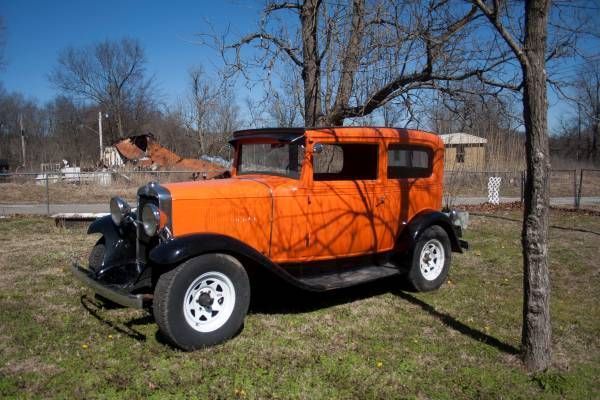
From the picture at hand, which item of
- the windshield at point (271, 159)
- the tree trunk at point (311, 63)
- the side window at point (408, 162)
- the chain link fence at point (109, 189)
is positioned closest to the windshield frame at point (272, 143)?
the windshield at point (271, 159)

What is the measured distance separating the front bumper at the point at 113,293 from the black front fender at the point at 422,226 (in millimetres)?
3254

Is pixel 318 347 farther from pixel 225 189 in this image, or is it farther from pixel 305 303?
pixel 225 189

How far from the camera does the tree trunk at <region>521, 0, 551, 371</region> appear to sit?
152 inches

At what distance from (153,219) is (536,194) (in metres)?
A: 3.25

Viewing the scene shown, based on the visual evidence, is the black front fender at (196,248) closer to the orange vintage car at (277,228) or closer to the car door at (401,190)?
the orange vintage car at (277,228)

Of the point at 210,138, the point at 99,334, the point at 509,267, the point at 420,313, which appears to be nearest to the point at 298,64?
the point at 509,267

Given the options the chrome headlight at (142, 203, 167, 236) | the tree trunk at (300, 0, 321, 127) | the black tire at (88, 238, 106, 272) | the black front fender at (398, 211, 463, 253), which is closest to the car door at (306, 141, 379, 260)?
the black front fender at (398, 211, 463, 253)

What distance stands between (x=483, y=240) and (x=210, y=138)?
2463 centimetres

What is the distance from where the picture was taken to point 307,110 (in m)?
9.81

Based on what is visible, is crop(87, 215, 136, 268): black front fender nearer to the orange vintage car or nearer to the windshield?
the orange vintage car

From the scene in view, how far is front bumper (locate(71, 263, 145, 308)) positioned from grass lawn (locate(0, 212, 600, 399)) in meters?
0.43

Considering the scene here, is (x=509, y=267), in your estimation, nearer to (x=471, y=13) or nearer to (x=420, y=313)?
(x=420, y=313)

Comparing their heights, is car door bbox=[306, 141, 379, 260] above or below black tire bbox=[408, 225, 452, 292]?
above

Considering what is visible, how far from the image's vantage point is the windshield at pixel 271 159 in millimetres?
5391
